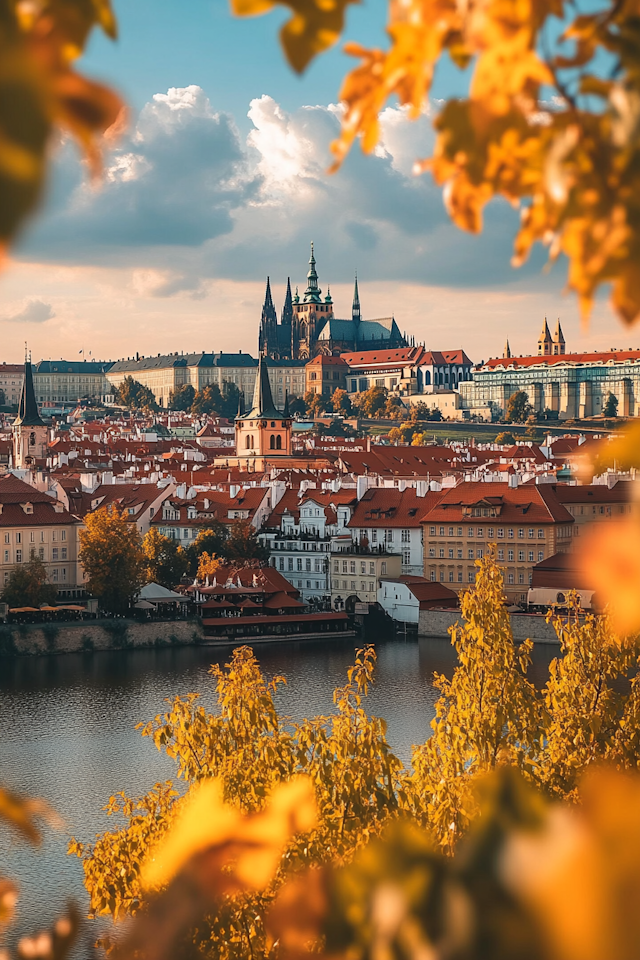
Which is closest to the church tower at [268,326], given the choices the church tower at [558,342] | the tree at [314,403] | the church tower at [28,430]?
the tree at [314,403]

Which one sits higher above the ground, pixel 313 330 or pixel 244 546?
pixel 313 330

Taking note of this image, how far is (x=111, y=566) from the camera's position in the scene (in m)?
41.0

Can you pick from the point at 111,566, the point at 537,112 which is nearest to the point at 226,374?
the point at 111,566

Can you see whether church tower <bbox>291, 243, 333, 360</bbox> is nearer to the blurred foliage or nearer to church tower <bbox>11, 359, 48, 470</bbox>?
church tower <bbox>11, 359, 48, 470</bbox>

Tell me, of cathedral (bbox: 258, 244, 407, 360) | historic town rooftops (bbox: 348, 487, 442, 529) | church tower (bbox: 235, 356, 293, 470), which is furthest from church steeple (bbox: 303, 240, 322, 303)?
historic town rooftops (bbox: 348, 487, 442, 529)

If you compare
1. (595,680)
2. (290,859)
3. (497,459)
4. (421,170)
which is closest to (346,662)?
(595,680)

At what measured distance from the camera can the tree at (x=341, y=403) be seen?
12918cm

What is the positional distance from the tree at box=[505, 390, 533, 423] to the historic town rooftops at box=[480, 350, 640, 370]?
6066 millimetres

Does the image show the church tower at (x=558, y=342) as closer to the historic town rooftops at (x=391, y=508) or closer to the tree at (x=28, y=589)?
the historic town rooftops at (x=391, y=508)

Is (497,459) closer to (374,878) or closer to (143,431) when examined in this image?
(143,431)

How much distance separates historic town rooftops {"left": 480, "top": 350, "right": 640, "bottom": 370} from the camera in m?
120

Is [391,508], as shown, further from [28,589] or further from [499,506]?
[28,589]

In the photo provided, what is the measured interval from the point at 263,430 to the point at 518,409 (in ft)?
150

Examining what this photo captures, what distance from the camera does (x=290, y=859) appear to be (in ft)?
22.1
